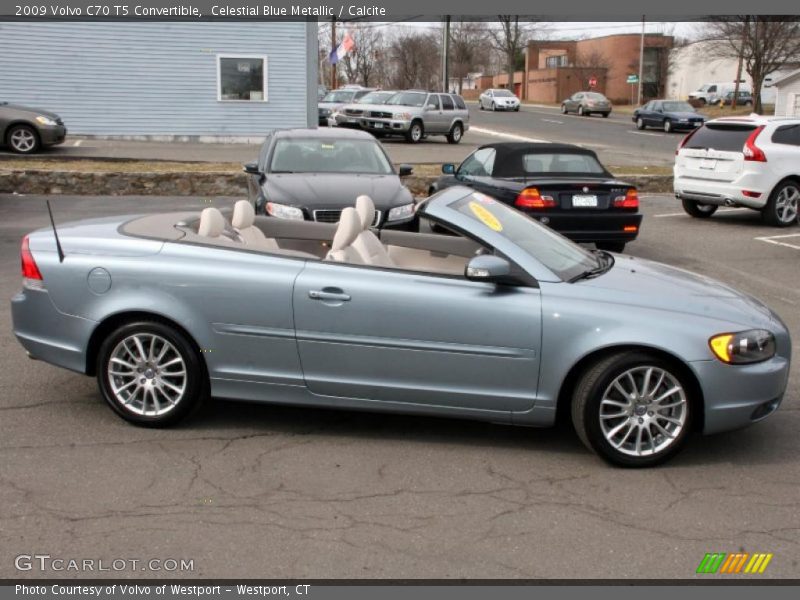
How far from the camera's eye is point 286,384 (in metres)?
5.13

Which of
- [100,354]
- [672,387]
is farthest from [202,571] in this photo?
[672,387]

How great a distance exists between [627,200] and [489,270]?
6.40m

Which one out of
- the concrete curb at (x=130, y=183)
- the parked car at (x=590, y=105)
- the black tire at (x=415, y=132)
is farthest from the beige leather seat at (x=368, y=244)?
the parked car at (x=590, y=105)

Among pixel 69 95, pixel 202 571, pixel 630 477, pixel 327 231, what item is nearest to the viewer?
pixel 202 571

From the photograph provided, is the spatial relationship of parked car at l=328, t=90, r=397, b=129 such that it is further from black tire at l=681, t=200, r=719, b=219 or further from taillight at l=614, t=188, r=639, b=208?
taillight at l=614, t=188, r=639, b=208

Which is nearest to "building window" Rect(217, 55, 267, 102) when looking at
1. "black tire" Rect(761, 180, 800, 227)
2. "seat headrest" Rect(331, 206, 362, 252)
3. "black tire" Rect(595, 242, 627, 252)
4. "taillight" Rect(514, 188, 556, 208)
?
"black tire" Rect(761, 180, 800, 227)

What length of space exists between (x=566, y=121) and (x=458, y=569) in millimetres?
47771

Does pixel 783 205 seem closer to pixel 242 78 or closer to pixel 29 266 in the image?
pixel 29 266

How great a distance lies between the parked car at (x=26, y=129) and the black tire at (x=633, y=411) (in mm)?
19518

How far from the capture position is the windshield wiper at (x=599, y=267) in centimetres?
521

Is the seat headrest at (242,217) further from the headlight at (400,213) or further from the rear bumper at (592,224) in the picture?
the rear bumper at (592,224)

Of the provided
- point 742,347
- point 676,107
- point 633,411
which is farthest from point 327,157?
point 676,107

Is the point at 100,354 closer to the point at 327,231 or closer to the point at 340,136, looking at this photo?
the point at 327,231

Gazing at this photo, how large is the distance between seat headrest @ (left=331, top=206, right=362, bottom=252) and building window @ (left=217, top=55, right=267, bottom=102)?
917 inches
